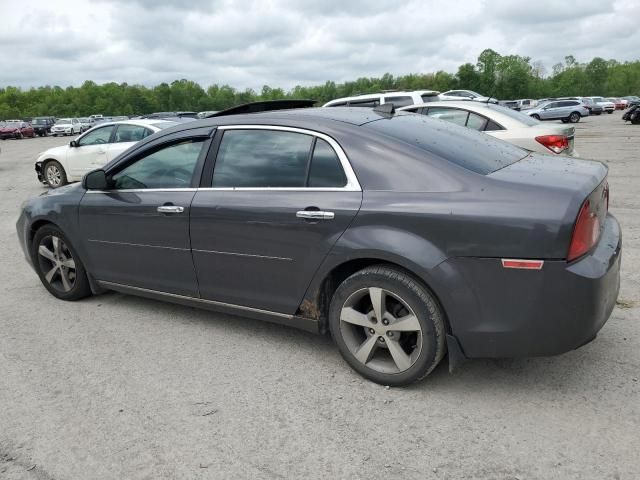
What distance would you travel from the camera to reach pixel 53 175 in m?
12.8

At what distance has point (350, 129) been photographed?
11.4ft

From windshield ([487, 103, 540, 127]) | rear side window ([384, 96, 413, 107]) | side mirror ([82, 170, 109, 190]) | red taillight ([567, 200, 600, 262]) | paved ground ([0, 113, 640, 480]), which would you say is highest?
rear side window ([384, 96, 413, 107])

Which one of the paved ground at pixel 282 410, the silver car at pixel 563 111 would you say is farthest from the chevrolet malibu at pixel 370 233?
the silver car at pixel 563 111

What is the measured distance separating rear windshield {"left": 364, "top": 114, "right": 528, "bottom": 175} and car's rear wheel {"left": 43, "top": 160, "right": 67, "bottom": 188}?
35.4 feet

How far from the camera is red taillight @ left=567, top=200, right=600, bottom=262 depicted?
273cm

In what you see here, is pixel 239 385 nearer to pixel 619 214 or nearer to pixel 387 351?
pixel 387 351

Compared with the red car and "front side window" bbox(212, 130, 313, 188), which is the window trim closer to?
"front side window" bbox(212, 130, 313, 188)

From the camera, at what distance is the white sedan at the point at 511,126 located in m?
7.65

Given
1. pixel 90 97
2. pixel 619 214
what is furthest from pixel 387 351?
pixel 90 97

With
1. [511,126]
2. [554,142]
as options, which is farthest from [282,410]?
[511,126]

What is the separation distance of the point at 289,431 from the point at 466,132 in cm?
242

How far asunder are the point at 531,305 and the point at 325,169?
142 centimetres

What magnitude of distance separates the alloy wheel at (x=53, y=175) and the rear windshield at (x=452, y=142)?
10870mm

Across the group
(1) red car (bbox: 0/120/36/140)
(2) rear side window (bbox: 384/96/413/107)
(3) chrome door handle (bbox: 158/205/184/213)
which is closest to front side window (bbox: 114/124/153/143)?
(2) rear side window (bbox: 384/96/413/107)
